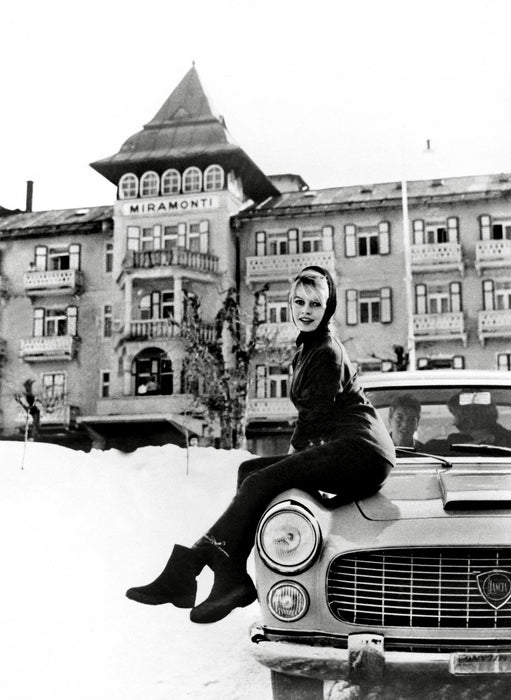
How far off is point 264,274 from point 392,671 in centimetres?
3335

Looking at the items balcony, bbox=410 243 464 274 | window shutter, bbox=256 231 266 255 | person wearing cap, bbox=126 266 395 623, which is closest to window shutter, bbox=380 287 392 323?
balcony, bbox=410 243 464 274

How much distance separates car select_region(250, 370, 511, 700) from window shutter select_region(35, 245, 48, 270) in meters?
36.9

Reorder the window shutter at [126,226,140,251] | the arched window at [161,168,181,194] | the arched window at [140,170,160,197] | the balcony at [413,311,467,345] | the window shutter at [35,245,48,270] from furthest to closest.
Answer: the window shutter at [35,245,48,270] < the arched window at [140,170,160,197] < the arched window at [161,168,181,194] < the window shutter at [126,226,140,251] < the balcony at [413,311,467,345]

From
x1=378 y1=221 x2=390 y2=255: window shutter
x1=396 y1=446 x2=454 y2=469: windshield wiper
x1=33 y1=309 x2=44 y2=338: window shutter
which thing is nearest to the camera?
x1=396 y1=446 x2=454 y2=469: windshield wiper

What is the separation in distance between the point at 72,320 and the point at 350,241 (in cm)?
1158

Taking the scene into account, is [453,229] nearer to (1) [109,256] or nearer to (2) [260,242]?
(2) [260,242]

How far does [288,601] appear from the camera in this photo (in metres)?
4.09

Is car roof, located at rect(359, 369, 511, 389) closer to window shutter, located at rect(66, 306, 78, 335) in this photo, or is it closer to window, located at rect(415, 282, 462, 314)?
window, located at rect(415, 282, 462, 314)

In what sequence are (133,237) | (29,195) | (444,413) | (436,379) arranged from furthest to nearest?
(29,195), (133,237), (436,379), (444,413)

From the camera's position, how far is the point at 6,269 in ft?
132

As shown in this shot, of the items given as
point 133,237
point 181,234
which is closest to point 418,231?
point 181,234

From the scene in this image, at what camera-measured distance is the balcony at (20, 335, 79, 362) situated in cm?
3847

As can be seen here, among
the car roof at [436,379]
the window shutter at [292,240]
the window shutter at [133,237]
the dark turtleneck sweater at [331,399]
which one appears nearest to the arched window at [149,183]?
the window shutter at [133,237]

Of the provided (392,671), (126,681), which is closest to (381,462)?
(392,671)
